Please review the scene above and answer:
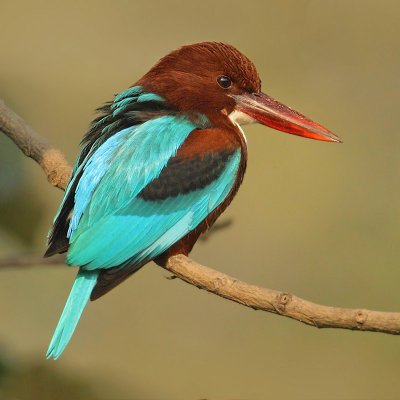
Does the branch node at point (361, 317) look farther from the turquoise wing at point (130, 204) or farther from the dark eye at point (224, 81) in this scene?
the dark eye at point (224, 81)

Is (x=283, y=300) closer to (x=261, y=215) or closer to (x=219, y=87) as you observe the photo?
(x=219, y=87)

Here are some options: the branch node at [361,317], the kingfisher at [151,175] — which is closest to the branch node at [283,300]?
the branch node at [361,317]

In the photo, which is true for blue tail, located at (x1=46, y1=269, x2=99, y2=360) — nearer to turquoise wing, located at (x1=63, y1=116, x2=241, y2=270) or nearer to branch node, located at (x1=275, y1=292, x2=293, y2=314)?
turquoise wing, located at (x1=63, y1=116, x2=241, y2=270)

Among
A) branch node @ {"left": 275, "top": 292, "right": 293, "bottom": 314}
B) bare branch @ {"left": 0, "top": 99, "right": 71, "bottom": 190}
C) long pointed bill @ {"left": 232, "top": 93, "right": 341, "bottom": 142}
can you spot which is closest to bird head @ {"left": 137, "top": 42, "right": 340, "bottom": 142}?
long pointed bill @ {"left": 232, "top": 93, "right": 341, "bottom": 142}

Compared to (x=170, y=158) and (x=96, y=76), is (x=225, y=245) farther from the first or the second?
(x=170, y=158)

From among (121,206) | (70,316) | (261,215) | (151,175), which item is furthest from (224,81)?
(261,215)

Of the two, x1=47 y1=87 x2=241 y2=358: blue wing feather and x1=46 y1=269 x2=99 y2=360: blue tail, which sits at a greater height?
x1=47 y1=87 x2=241 y2=358: blue wing feather

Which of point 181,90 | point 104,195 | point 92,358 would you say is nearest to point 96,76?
point 92,358
